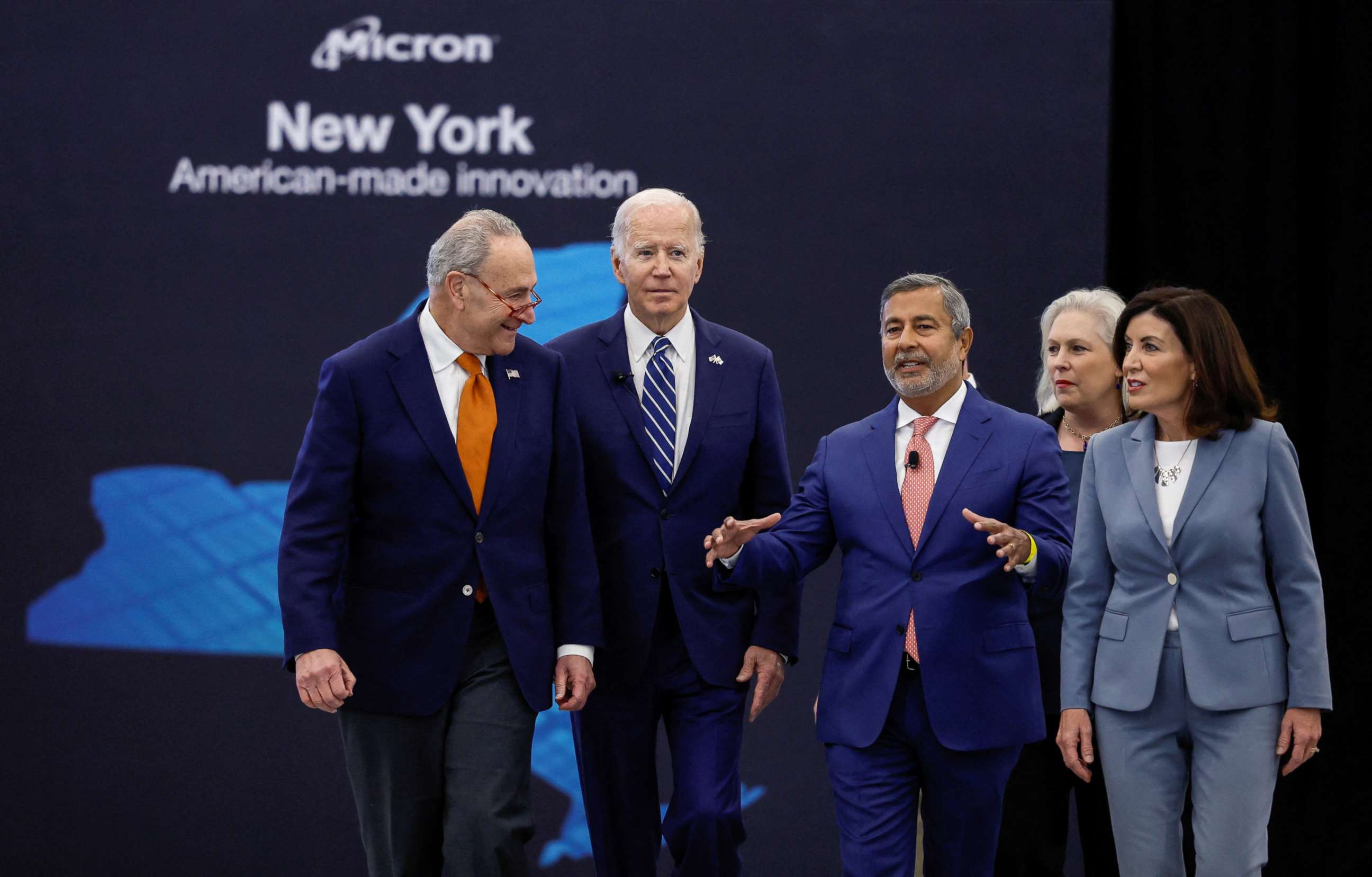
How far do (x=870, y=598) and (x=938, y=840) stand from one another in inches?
24.3

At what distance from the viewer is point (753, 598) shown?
3773 millimetres

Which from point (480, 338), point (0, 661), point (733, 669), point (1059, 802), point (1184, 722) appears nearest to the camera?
point (1184, 722)

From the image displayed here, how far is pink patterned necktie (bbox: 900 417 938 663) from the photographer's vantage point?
336 cm

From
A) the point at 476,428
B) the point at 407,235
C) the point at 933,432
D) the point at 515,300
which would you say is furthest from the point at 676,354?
the point at 407,235

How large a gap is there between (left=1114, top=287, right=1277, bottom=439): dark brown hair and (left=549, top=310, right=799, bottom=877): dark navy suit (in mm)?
1106

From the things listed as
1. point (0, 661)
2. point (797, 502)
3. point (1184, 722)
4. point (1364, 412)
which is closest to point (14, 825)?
point (0, 661)

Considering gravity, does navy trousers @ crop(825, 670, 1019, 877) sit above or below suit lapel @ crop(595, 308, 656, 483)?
below

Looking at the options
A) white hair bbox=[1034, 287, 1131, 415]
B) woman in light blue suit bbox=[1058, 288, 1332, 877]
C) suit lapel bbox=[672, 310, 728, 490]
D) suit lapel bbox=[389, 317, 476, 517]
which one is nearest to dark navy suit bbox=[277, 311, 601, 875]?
suit lapel bbox=[389, 317, 476, 517]

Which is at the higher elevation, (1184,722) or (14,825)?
(1184,722)

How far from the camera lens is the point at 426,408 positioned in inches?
133

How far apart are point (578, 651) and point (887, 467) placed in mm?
910

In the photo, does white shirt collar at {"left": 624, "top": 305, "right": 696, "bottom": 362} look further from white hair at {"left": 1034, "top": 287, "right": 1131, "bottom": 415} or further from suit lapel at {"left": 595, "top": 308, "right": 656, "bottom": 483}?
white hair at {"left": 1034, "top": 287, "right": 1131, "bottom": 415}

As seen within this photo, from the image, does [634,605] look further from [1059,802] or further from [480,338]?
[1059,802]

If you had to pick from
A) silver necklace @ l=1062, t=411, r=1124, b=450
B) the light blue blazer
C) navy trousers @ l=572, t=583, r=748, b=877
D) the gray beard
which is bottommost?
navy trousers @ l=572, t=583, r=748, b=877
